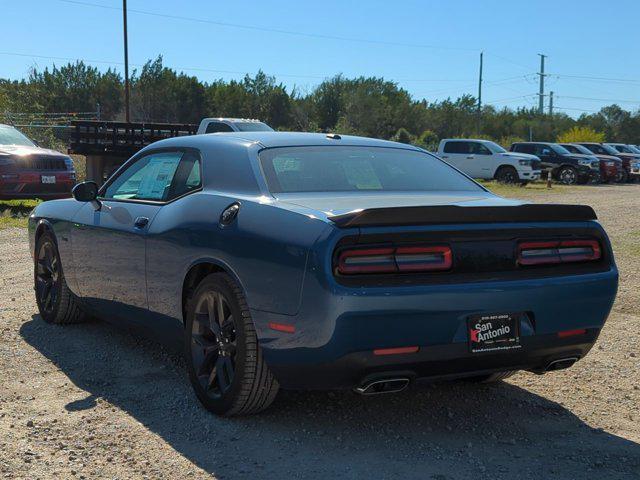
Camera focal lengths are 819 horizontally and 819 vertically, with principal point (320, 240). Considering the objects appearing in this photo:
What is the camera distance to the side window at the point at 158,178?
4781mm

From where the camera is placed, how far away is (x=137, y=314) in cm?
498

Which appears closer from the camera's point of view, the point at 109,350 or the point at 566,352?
the point at 566,352

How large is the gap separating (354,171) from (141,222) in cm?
130

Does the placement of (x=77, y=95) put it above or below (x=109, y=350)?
above

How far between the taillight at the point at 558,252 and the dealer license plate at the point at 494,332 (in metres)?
0.29

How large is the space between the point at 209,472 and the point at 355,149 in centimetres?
222

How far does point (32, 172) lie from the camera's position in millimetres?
14578

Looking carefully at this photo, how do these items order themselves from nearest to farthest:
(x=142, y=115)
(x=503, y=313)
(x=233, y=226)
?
(x=503, y=313) → (x=233, y=226) → (x=142, y=115)

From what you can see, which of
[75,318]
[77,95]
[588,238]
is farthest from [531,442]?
[77,95]

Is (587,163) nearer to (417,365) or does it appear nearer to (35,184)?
(35,184)

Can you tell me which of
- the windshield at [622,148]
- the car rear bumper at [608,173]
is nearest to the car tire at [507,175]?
the car rear bumper at [608,173]

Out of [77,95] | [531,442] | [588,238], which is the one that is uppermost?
[77,95]

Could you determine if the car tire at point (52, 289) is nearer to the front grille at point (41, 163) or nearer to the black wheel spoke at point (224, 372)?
the black wheel spoke at point (224, 372)

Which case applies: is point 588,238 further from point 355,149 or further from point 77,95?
point 77,95
